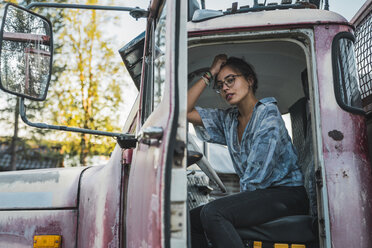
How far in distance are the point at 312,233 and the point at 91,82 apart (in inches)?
300

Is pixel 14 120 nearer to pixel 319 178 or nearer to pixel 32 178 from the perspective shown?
pixel 32 178

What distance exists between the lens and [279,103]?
3.04 meters

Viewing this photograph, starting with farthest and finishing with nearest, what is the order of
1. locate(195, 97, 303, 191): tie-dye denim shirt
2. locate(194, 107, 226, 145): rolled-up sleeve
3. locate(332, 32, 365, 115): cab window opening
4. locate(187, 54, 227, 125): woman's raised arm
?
locate(194, 107, 226, 145): rolled-up sleeve < locate(187, 54, 227, 125): woman's raised arm < locate(195, 97, 303, 191): tie-dye denim shirt < locate(332, 32, 365, 115): cab window opening

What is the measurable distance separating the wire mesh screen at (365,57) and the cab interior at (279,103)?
335 millimetres

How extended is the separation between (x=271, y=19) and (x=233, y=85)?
527 millimetres

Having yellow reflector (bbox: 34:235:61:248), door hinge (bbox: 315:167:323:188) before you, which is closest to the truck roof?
door hinge (bbox: 315:167:323:188)

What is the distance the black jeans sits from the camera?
181 cm

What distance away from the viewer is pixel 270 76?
9.11ft

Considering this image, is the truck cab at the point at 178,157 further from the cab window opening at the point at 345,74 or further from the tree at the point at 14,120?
the tree at the point at 14,120

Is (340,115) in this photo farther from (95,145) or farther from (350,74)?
(95,145)

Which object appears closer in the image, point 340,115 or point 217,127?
point 340,115

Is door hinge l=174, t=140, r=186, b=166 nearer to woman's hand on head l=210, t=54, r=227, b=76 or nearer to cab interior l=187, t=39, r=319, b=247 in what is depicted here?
cab interior l=187, t=39, r=319, b=247

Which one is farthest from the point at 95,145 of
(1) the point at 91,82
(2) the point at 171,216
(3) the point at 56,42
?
(2) the point at 171,216

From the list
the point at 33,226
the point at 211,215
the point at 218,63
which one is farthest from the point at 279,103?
Answer: the point at 33,226
